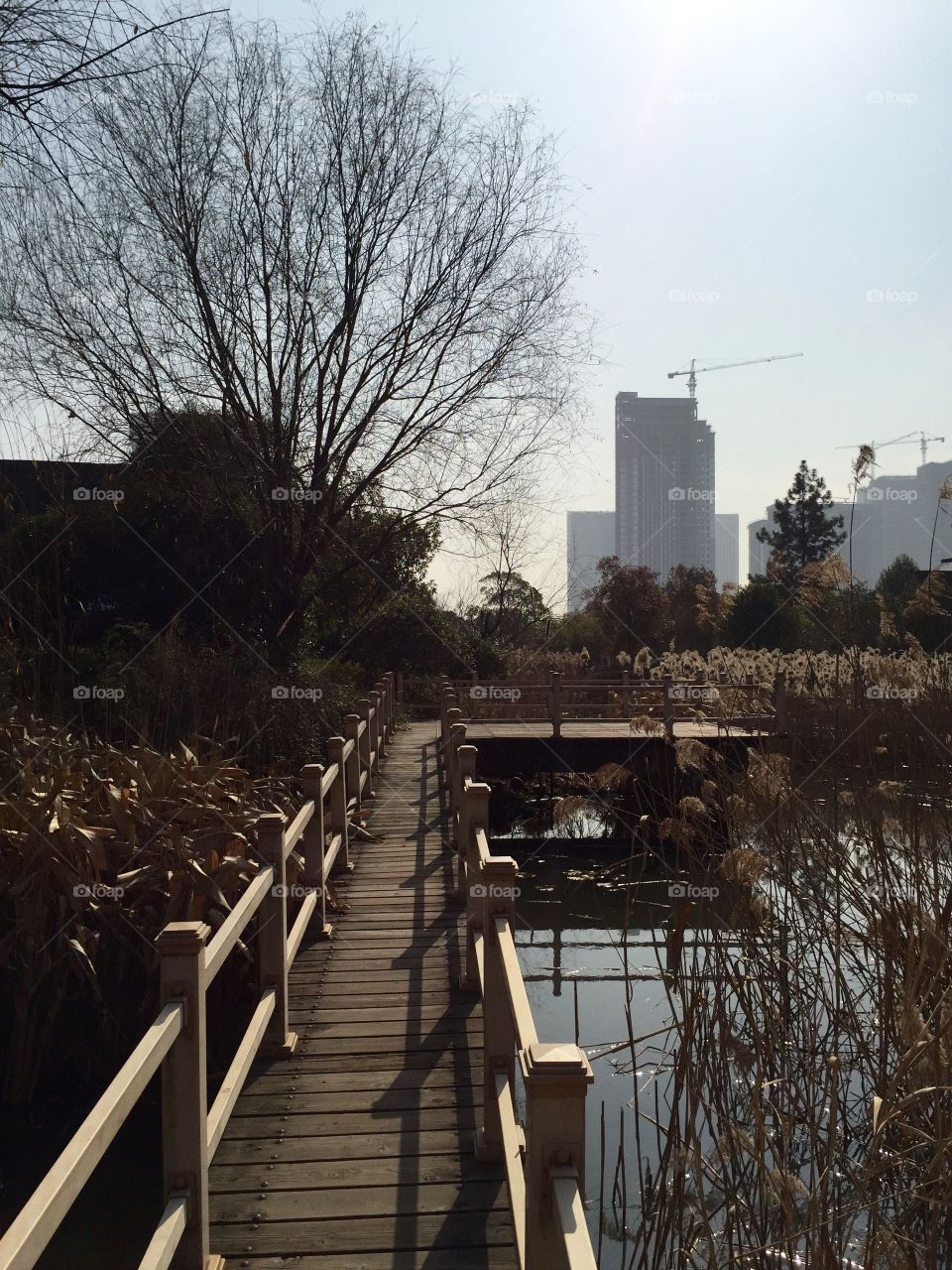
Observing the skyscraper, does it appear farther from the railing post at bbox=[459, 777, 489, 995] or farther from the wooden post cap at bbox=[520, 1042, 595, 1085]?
the wooden post cap at bbox=[520, 1042, 595, 1085]

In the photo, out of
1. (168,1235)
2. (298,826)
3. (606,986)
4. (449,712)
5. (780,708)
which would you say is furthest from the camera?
(449,712)

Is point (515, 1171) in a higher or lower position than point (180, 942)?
lower

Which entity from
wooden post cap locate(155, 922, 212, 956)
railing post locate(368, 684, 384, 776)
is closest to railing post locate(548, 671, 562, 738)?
railing post locate(368, 684, 384, 776)

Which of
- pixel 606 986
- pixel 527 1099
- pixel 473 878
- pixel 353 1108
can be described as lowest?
pixel 606 986

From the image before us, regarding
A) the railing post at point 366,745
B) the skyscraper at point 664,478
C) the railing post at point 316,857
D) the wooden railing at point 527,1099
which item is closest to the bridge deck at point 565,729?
the railing post at point 366,745

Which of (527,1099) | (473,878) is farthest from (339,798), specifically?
(527,1099)

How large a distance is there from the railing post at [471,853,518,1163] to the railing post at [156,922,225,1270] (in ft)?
3.37

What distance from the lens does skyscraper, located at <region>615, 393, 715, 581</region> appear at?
94188 mm

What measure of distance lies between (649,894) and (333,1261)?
Result: 29.0 ft

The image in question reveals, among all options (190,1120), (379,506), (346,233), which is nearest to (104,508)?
(379,506)

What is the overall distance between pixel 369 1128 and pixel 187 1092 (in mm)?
1239

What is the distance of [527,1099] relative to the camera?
223cm

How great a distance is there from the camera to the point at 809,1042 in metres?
3.90

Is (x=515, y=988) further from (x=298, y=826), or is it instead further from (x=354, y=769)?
(x=354, y=769)
